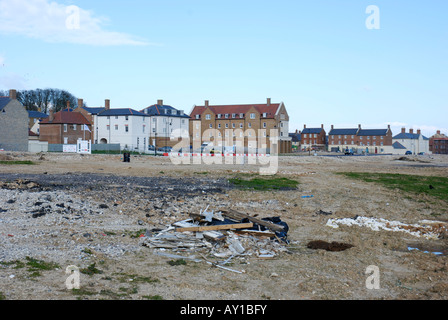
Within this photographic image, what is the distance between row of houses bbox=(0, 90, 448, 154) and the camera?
63809mm

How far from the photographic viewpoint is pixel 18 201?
14922 mm

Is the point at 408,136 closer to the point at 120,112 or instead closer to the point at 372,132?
the point at 372,132

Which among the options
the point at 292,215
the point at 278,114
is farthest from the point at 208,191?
the point at 278,114

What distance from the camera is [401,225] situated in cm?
1475

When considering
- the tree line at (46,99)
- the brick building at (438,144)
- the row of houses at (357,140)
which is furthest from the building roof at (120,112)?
the brick building at (438,144)

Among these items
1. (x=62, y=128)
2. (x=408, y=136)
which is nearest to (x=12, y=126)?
(x=62, y=128)

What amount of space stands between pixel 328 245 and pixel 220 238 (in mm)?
3241

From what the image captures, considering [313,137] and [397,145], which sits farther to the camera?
[313,137]

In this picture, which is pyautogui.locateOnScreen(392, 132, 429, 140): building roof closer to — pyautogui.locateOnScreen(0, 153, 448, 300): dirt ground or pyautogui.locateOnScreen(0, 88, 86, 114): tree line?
pyautogui.locateOnScreen(0, 88, 86, 114): tree line

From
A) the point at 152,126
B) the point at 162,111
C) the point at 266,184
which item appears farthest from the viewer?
the point at 162,111

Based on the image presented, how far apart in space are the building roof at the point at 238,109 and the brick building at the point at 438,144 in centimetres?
10031
